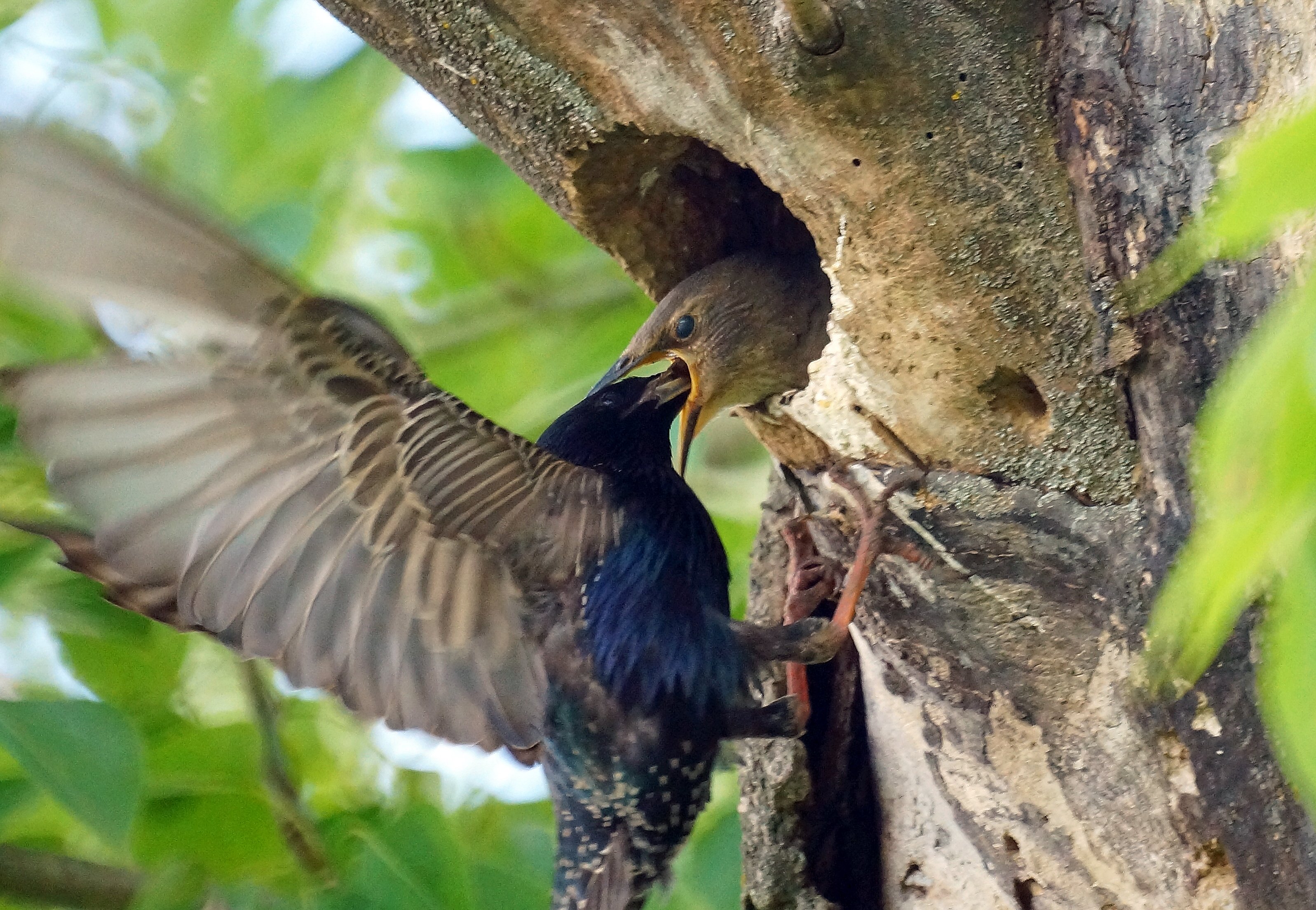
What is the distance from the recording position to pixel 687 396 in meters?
2.13

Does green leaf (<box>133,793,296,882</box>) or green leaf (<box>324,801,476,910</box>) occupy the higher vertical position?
green leaf (<box>133,793,296,882</box>)

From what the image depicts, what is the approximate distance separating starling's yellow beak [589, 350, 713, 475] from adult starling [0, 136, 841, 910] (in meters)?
0.06

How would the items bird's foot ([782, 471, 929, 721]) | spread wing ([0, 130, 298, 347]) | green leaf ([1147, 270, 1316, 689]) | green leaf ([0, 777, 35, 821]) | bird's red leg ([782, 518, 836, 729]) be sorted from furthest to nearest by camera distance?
bird's red leg ([782, 518, 836, 729])
green leaf ([0, 777, 35, 821])
bird's foot ([782, 471, 929, 721])
spread wing ([0, 130, 298, 347])
green leaf ([1147, 270, 1316, 689])

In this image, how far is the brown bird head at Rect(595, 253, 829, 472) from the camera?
6.66 feet

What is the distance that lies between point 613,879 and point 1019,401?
0.95 meters

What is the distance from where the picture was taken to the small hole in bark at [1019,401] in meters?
1.46

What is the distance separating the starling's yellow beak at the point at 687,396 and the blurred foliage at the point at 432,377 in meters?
0.25

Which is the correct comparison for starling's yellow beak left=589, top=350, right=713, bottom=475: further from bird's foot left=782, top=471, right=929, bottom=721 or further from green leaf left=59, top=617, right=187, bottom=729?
green leaf left=59, top=617, right=187, bottom=729

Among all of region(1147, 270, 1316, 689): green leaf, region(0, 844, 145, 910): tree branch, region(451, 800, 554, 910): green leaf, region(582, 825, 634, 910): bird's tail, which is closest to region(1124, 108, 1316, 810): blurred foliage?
region(1147, 270, 1316, 689): green leaf

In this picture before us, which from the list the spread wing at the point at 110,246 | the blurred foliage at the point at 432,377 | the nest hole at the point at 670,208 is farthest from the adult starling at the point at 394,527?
the nest hole at the point at 670,208

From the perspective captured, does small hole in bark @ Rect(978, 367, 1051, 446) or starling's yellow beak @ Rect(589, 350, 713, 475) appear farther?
starling's yellow beak @ Rect(589, 350, 713, 475)

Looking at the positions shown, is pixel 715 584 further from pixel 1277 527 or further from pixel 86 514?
pixel 1277 527

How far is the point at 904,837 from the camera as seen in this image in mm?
1834

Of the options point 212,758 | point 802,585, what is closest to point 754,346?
point 802,585
